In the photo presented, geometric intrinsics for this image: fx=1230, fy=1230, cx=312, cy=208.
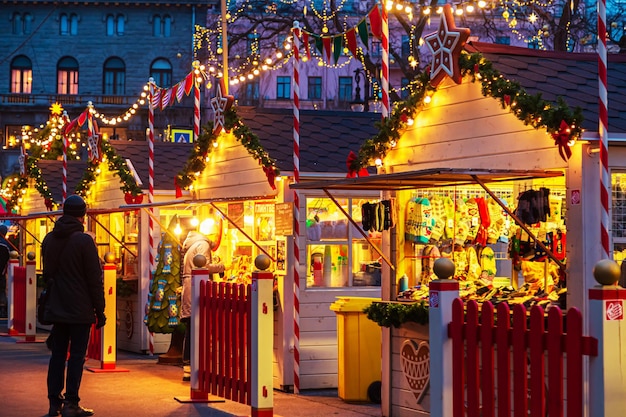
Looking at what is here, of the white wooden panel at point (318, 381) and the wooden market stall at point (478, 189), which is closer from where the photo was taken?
the wooden market stall at point (478, 189)

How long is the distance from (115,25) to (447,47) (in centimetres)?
6159

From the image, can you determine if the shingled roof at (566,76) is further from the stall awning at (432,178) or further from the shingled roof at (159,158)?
the shingled roof at (159,158)

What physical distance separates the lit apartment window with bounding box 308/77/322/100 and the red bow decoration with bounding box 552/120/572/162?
56298mm

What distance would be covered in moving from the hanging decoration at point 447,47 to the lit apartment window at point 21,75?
61699 millimetres

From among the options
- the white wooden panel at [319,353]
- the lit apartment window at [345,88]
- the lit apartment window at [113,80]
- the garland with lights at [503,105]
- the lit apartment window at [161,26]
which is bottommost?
the white wooden panel at [319,353]

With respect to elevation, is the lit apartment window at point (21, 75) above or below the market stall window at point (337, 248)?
above

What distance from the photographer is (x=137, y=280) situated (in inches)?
723

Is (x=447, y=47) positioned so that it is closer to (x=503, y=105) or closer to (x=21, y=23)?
(x=503, y=105)

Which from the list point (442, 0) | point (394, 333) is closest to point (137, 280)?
point (394, 333)

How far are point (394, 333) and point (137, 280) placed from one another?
7.93 metres

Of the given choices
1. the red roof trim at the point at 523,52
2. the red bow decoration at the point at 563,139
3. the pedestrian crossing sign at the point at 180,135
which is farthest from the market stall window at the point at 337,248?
the pedestrian crossing sign at the point at 180,135

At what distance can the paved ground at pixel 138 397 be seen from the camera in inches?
447

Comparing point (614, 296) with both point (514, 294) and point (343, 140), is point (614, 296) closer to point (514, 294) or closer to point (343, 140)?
point (514, 294)

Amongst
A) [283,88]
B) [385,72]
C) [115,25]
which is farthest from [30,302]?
[115,25]
